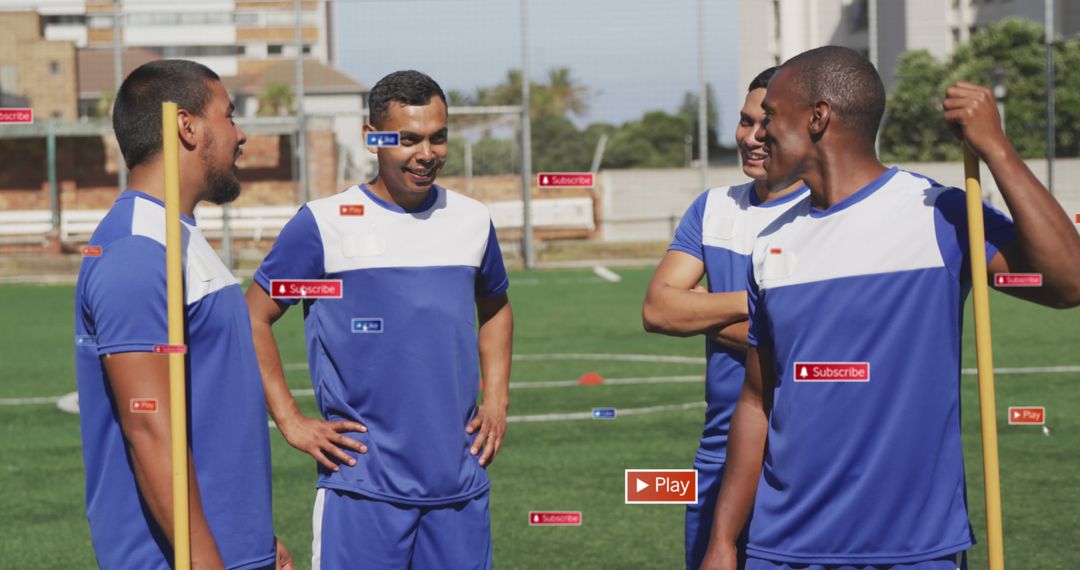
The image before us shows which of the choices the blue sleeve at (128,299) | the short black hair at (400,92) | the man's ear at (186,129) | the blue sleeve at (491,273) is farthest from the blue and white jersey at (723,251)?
the blue sleeve at (128,299)

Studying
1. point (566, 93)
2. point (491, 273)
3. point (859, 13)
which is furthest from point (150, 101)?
point (859, 13)

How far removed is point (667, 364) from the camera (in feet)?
44.5

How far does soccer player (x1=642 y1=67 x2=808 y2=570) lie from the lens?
4.50 m

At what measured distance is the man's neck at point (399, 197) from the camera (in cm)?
448

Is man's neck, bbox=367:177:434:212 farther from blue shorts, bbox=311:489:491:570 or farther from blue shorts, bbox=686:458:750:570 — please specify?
blue shorts, bbox=686:458:750:570

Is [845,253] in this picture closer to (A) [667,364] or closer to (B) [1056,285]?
(B) [1056,285]

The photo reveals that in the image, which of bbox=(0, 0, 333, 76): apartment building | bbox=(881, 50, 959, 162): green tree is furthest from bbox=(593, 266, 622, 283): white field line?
bbox=(881, 50, 959, 162): green tree

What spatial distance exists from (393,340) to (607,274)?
2047 centimetres

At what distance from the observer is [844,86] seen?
334 cm

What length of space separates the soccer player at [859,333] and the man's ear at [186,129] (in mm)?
1411

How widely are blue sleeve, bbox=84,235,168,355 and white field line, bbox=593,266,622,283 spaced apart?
20.3 m

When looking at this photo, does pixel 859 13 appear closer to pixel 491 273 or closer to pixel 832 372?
pixel 491 273

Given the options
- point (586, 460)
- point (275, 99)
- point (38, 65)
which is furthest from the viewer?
point (275, 99)

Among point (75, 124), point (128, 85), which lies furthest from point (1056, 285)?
point (75, 124)
